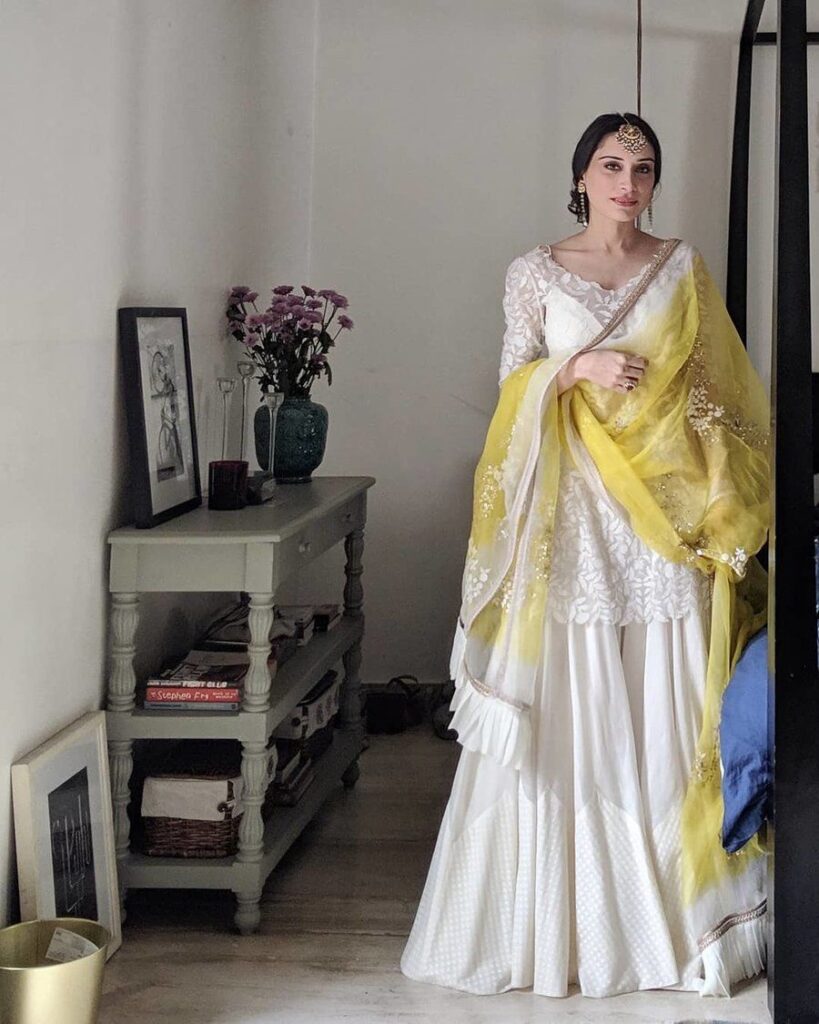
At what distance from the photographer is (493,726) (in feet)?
7.40

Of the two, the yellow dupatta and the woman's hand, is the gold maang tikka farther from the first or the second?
the woman's hand

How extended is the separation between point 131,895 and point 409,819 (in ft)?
2.39

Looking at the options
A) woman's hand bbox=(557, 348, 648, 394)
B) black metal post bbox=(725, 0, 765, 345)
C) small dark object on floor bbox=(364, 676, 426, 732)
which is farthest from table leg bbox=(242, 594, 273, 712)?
black metal post bbox=(725, 0, 765, 345)

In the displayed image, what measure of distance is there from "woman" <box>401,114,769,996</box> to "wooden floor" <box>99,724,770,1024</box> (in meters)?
0.06

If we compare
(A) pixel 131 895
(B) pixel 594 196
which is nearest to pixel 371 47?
(B) pixel 594 196

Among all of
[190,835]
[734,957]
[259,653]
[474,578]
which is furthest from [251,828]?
[734,957]

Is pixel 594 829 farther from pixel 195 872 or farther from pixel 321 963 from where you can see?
pixel 195 872

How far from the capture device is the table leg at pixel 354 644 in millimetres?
3326

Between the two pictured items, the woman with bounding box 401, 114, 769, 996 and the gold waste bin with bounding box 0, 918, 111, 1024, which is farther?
the woman with bounding box 401, 114, 769, 996

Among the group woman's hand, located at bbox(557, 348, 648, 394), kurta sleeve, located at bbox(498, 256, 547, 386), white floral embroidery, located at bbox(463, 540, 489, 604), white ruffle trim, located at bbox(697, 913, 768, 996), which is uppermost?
kurta sleeve, located at bbox(498, 256, 547, 386)

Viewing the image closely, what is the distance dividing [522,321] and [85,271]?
79 centimetres

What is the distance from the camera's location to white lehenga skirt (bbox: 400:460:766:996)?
2.27 metres

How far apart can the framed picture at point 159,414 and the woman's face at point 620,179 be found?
0.88 metres

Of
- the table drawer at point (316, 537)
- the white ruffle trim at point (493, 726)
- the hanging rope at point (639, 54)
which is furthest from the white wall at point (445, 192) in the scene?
the white ruffle trim at point (493, 726)
